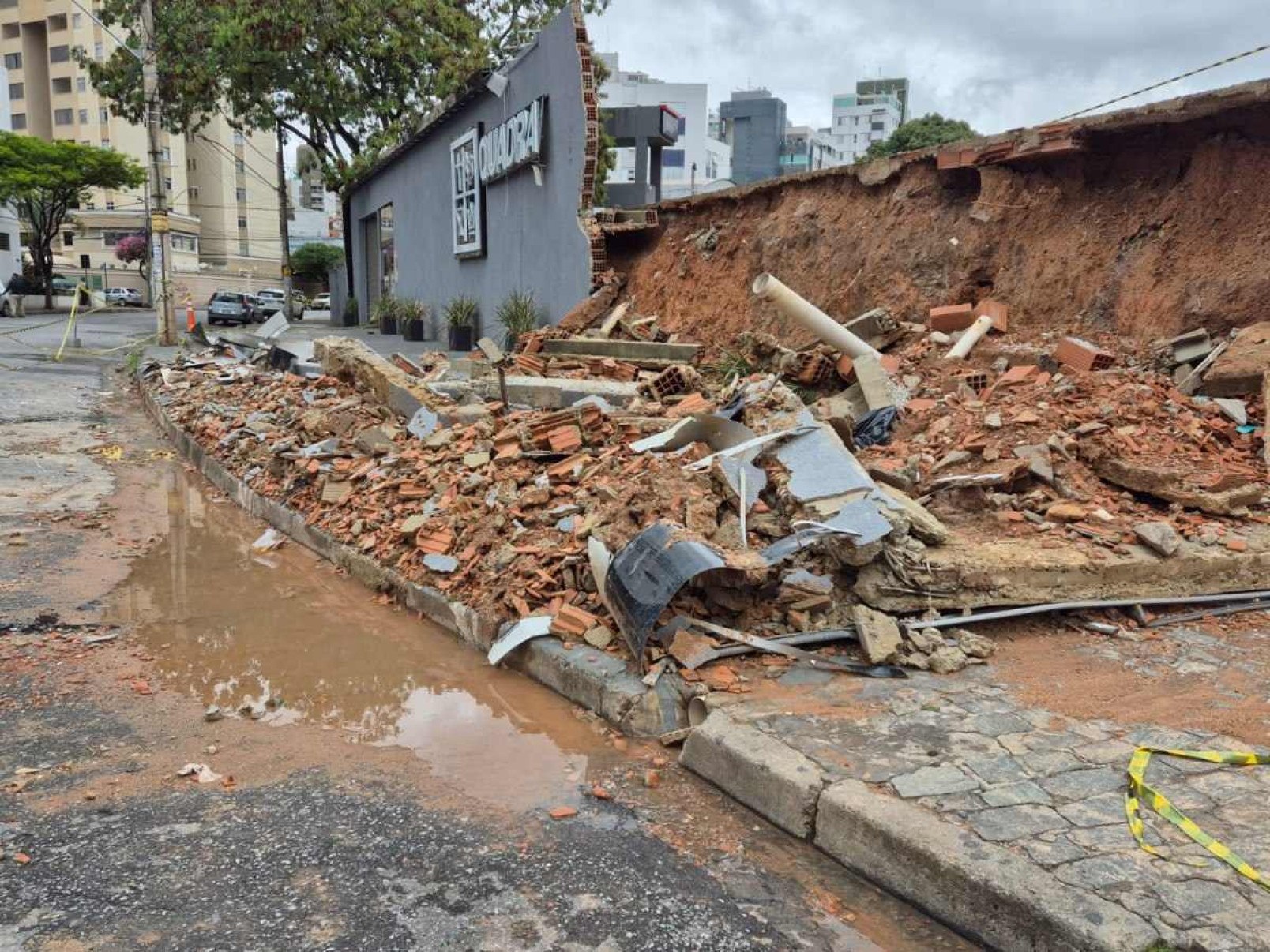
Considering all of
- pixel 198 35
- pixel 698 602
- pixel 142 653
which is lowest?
pixel 142 653

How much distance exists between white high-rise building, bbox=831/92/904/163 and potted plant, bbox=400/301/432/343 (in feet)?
268

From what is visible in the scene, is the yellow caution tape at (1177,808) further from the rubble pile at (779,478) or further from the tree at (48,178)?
the tree at (48,178)

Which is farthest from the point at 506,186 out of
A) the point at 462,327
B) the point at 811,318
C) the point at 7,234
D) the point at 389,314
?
the point at 7,234

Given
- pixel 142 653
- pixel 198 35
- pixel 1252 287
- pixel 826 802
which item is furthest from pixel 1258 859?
pixel 198 35

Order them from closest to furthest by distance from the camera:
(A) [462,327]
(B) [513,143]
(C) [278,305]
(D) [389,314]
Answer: (B) [513,143]
(A) [462,327]
(D) [389,314]
(C) [278,305]

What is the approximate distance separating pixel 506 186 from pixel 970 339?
34.2 ft

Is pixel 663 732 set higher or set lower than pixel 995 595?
lower

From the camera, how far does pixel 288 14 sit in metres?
23.4

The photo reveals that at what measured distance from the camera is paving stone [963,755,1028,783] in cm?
309

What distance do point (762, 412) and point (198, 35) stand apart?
83.2ft

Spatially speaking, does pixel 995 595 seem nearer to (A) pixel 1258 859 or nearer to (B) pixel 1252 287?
(A) pixel 1258 859

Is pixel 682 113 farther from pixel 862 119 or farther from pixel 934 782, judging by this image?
pixel 934 782

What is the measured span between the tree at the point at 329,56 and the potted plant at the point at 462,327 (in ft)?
26.4

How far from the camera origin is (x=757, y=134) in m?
75.2
